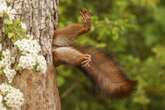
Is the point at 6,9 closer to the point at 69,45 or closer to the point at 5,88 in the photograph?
the point at 5,88

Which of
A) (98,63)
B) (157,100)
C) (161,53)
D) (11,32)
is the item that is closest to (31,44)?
(11,32)

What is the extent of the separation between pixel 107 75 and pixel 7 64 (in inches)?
42.2

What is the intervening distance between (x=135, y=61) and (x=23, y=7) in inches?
220

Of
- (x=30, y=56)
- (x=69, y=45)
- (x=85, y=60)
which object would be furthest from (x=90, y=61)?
(x=30, y=56)

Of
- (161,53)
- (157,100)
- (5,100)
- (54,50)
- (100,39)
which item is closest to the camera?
(5,100)

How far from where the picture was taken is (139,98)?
11.5 m

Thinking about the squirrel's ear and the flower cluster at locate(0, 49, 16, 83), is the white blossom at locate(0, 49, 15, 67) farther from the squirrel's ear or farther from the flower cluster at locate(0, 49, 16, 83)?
the squirrel's ear

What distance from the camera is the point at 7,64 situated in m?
6.53

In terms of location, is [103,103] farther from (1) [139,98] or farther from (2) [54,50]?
(2) [54,50]

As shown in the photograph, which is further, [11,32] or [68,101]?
[68,101]

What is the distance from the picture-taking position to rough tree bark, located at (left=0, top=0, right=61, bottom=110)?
A: 6715 millimetres

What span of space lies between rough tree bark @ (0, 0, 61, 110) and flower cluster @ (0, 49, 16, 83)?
0.12 m

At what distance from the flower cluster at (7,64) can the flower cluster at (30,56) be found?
3.8 inches

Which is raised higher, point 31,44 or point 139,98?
point 31,44
